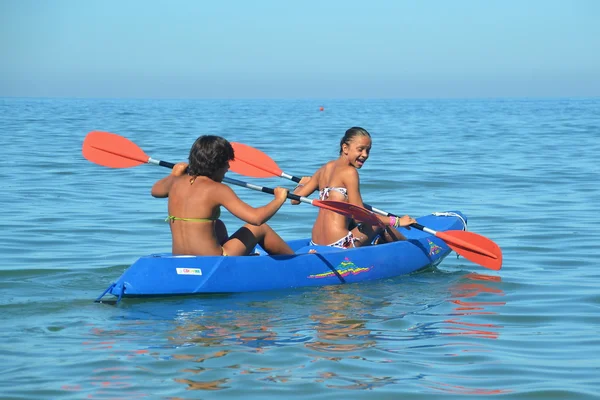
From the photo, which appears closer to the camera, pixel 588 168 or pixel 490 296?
pixel 490 296

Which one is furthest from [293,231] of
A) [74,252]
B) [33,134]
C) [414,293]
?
[33,134]

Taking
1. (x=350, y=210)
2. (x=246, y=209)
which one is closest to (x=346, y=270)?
(x=350, y=210)

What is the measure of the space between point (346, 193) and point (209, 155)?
1.71 m

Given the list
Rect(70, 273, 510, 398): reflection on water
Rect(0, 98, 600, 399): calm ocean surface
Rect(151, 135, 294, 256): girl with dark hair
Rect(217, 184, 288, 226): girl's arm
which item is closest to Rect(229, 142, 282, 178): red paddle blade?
Rect(0, 98, 600, 399): calm ocean surface

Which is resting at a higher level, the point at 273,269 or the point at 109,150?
the point at 109,150

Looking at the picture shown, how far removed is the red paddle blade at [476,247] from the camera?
8594 millimetres

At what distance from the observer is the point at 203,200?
7.00 m

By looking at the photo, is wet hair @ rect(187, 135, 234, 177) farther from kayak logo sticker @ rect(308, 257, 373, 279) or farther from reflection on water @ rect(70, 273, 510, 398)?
kayak logo sticker @ rect(308, 257, 373, 279)

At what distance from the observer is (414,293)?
7.86m

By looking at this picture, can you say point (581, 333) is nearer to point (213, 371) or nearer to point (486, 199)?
point (213, 371)

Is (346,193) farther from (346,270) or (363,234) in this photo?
(346,270)

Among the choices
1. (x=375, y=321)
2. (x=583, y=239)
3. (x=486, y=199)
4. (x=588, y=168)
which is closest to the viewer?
(x=375, y=321)

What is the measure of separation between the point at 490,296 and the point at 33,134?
2354 cm

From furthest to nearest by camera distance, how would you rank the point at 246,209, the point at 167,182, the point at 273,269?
the point at 273,269
the point at 167,182
the point at 246,209
